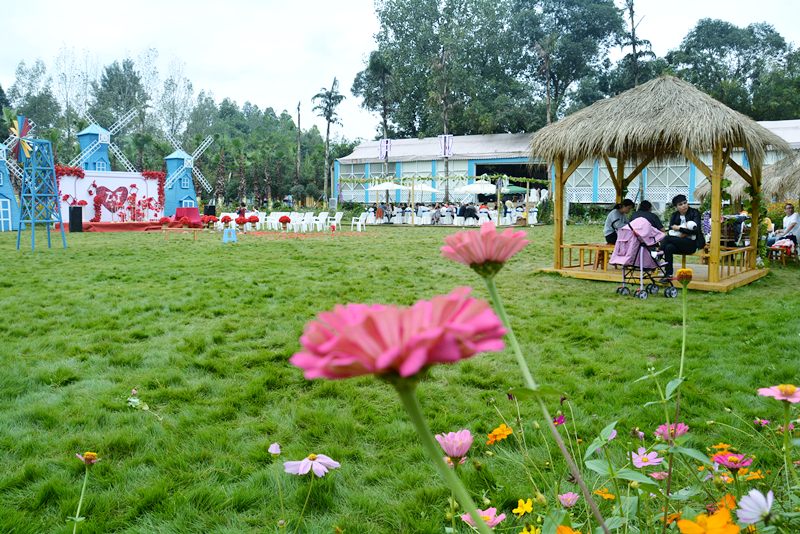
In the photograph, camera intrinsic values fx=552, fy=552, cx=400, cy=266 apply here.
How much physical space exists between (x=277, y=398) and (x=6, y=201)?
73.6ft

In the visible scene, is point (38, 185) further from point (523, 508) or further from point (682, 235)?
point (523, 508)

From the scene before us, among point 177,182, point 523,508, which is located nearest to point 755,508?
point 523,508

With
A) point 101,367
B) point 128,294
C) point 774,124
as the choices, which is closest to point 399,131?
point 774,124

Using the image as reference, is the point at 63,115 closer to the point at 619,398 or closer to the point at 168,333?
the point at 168,333

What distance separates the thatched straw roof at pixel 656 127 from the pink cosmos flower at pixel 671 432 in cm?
651

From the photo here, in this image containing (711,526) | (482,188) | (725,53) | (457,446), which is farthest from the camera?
(725,53)

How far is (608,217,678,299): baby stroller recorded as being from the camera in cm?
611

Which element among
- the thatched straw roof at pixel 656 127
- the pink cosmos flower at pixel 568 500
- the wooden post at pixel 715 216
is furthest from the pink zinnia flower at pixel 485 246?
the wooden post at pixel 715 216

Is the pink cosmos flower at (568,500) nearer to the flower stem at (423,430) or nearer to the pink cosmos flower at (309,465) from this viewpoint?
the pink cosmos flower at (309,465)

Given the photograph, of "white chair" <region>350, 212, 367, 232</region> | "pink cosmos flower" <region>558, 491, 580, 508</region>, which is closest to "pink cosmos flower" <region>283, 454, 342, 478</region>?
"pink cosmos flower" <region>558, 491, 580, 508</region>

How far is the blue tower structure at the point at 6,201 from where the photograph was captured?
20.3 metres

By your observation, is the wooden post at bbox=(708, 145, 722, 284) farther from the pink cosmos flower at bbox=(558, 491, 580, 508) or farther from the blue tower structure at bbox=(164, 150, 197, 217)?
the blue tower structure at bbox=(164, 150, 197, 217)

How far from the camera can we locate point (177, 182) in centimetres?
2412

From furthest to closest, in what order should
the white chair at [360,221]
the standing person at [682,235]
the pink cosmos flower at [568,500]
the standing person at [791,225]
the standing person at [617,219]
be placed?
the white chair at [360,221] < the standing person at [791,225] < the standing person at [617,219] < the standing person at [682,235] < the pink cosmos flower at [568,500]
